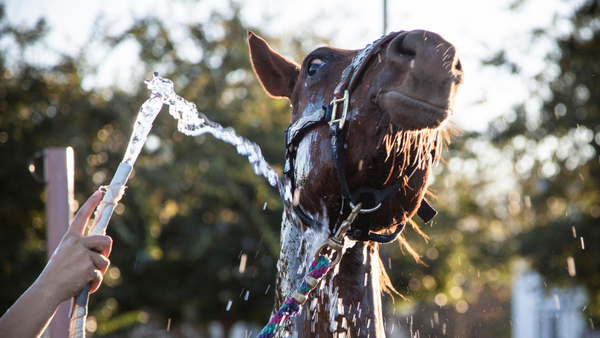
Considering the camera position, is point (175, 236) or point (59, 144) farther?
point (175, 236)

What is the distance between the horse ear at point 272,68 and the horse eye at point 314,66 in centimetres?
30

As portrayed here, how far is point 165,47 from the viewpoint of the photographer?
10578 mm

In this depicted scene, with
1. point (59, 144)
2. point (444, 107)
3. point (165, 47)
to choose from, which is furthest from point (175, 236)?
point (444, 107)

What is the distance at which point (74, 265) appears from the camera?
4.42 ft

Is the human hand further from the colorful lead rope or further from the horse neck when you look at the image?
the horse neck

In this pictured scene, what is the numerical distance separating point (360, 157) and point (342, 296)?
531mm

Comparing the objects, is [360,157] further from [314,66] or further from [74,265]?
[74,265]

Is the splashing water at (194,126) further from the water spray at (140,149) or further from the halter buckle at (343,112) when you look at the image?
the halter buckle at (343,112)

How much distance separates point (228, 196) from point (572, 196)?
720 cm

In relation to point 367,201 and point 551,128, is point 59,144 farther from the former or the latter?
point 551,128

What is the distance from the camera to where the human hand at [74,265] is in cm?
133

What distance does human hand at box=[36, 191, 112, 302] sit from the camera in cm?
133

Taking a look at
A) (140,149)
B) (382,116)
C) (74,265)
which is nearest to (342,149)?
(382,116)

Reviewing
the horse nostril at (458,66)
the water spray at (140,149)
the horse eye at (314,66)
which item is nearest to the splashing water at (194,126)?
the water spray at (140,149)
